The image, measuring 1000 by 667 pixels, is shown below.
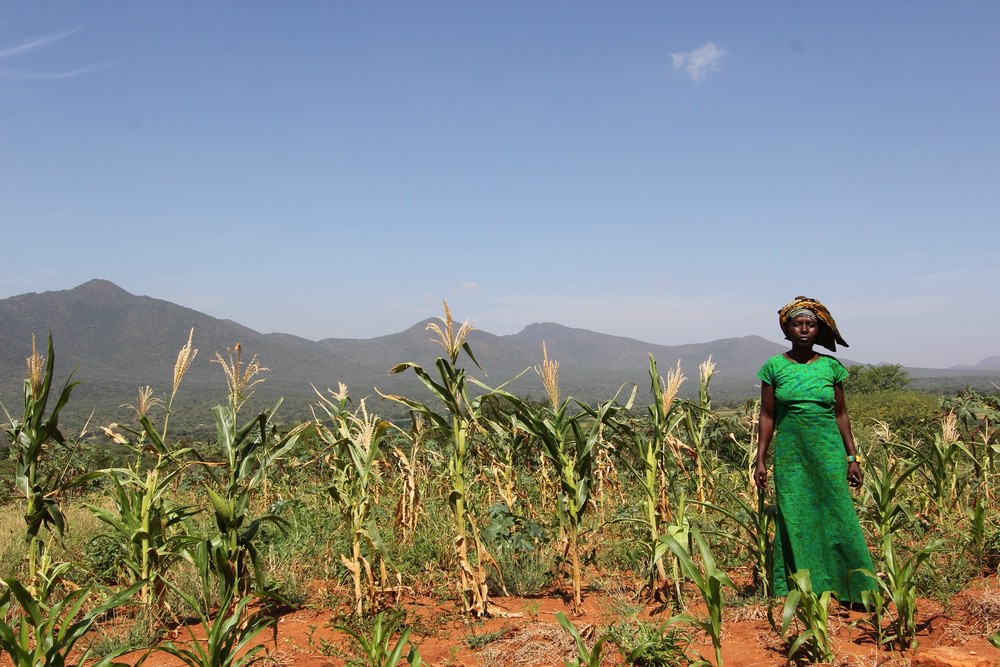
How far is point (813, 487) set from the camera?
13.5ft

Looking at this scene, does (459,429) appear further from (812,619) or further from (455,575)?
(812,619)

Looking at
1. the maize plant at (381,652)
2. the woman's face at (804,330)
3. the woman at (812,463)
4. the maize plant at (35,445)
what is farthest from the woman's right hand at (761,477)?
the maize plant at (35,445)

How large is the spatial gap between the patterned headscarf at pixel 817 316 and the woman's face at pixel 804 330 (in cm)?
3

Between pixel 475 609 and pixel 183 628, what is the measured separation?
196cm

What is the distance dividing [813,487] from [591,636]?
5.77 feet

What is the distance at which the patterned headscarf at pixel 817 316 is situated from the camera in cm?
417

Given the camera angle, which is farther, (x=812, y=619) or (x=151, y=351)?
(x=151, y=351)

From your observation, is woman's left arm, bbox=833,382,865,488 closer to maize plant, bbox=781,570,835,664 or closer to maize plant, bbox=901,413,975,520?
maize plant, bbox=781,570,835,664

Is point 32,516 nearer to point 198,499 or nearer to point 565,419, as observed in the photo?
point 565,419

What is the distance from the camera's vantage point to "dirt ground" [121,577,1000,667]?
130 inches

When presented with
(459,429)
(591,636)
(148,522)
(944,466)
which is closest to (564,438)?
(459,429)

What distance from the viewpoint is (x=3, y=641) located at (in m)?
2.80

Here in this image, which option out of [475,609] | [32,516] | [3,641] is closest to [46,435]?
[32,516]

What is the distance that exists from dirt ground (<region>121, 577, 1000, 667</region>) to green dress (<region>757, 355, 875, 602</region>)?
276 mm
